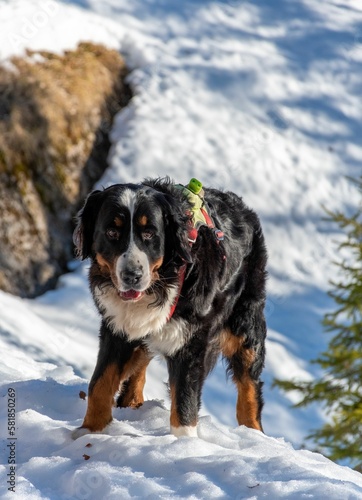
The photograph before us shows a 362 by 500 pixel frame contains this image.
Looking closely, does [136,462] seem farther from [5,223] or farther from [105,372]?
[5,223]

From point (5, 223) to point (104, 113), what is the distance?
9.85ft

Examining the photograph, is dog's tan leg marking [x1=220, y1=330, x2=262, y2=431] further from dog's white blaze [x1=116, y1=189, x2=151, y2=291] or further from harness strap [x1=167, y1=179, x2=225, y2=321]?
dog's white blaze [x1=116, y1=189, x2=151, y2=291]

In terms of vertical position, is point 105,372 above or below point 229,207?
below

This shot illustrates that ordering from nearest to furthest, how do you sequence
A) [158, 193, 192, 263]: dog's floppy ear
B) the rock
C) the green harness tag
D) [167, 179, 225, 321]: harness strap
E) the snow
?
the snow → [158, 193, 192, 263]: dog's floppy ear → [167, 179, 225, 321]: harness strap → the green harness tag → the rock

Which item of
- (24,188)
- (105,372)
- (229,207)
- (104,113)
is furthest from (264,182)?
(105,372)

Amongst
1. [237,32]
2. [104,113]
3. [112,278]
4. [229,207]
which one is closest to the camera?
[112,278]

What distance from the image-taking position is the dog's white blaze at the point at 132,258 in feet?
11.4

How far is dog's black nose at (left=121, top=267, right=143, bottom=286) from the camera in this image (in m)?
3.47

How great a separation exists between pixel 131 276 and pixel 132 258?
0.09 metres

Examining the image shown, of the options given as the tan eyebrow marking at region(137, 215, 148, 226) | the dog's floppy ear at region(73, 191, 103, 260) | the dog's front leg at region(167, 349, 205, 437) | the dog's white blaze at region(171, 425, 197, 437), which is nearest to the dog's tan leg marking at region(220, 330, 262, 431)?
the dog's front leg at region(167, 349, 205, 437)

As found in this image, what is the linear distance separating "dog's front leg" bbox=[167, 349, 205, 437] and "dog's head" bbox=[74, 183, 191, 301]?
1.54 ft

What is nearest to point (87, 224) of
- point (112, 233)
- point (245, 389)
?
point (112, 233)

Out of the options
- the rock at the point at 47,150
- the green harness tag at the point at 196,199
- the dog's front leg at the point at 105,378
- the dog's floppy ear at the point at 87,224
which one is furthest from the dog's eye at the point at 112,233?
the rock at the point at 47,150

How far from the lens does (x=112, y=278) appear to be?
364 cm
